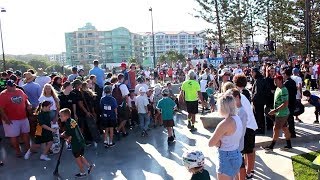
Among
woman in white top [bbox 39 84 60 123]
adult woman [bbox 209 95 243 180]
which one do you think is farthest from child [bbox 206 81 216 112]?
adult woman [bbox 209 95 243 180]

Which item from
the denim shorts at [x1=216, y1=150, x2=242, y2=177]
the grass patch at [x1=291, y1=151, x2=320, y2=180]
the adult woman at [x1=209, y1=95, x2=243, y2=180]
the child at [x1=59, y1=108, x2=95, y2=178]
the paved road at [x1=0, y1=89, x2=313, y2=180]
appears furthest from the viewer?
the paved road at [x1=0, y1=89, x2=313, y2=180]

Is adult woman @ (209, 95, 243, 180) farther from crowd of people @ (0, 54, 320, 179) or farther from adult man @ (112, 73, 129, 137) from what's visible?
adult man @ (112, 73, 129, 137)

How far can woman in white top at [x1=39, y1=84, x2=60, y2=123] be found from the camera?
8.70 meters

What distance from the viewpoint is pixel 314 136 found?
348 inches

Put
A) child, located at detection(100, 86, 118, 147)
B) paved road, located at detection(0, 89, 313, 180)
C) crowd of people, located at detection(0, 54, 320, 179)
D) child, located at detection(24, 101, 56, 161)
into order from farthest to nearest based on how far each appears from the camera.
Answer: child, located at detection(100, 86, 118, 147) → child, located at detection(24, 101, 56, 161) → paved road, located at detection(0, 89, 313, 180) → crowd of people, located at detection(0, 54, 320, 179)

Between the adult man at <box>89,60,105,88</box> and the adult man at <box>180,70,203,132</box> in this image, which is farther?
the adult man at <box>89,60,105,88</box>

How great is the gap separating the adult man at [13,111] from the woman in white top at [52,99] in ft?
1.74

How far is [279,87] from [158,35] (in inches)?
7199

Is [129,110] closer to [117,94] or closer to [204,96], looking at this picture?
[117,94]

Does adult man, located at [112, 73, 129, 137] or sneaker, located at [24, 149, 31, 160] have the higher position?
adult man, located at [112, 73, 129, 137]

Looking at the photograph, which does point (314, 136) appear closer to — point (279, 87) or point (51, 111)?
point (279, 87)

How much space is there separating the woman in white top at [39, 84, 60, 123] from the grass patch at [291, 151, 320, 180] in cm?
542

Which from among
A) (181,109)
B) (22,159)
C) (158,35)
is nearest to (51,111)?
(22,159)

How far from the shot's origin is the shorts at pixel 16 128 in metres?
8.73
